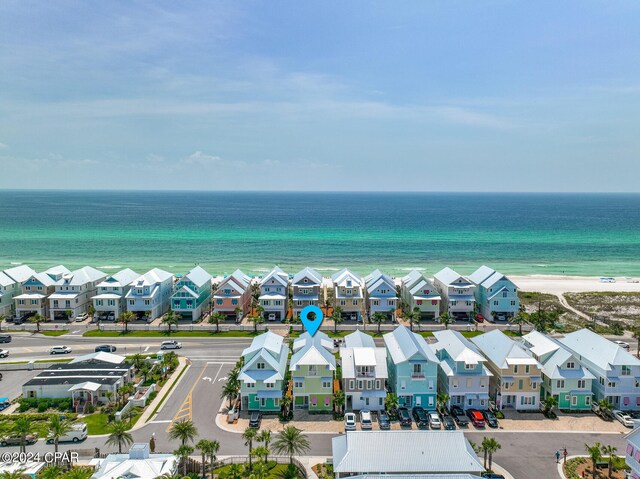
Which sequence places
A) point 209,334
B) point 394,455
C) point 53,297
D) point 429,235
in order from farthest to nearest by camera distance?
1. point 429,235
2. point 53,297
3. point 209,334
4. point 394,455

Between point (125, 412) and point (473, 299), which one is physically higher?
point (473, 299)

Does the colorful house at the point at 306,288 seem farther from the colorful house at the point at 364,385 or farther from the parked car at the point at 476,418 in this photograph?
the parked car at the point at 476,418

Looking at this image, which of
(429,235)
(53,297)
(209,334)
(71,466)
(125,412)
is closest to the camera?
(71,466)

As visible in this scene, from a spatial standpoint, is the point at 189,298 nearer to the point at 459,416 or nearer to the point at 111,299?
the point at 111,299

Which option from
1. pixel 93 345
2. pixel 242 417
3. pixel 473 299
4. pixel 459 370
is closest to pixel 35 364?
pixel 93 345

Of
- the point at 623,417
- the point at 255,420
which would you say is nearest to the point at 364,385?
the point at 255,420

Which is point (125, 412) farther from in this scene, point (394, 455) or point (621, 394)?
point (621, 394)

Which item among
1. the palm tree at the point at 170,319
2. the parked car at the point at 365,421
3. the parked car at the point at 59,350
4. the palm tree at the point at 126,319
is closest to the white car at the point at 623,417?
the parked car at the point at 365,421
